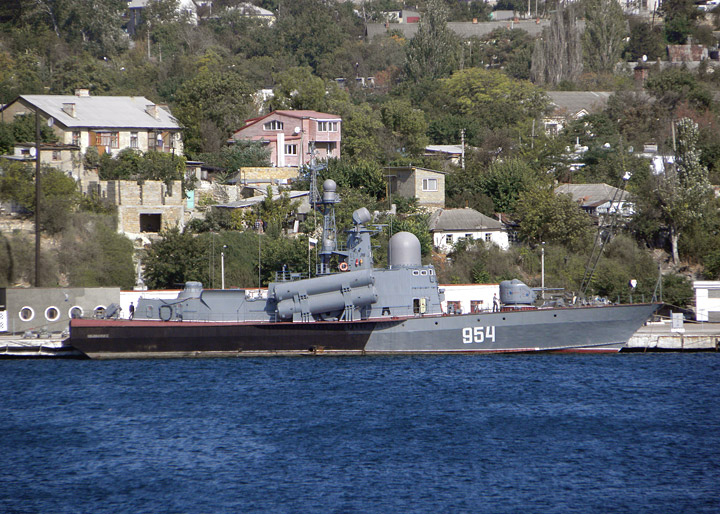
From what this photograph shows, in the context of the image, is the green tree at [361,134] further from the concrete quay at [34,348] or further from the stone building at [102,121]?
the concrete quay at [34,348]

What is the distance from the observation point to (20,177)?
5672 cm

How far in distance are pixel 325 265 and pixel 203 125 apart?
3575 centimetres

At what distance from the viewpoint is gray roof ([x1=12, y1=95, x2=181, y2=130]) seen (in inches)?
2670

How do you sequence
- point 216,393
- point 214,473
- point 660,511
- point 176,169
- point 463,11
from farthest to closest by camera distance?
point 463,11 < point 176,169 < point 216,393 < point 214,473 < point 660,511

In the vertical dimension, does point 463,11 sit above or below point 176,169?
above

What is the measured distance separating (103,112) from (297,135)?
14.0m

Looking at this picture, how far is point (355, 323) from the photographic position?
4228 cm

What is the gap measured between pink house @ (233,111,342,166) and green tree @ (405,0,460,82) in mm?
35112

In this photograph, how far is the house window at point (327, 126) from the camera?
73438 millimetres

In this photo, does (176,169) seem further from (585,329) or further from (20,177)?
(585,329)

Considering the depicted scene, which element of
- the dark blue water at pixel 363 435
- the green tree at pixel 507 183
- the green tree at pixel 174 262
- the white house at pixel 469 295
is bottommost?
the dark blue water at pixel 363 435

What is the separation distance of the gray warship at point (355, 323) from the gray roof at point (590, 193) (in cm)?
2138

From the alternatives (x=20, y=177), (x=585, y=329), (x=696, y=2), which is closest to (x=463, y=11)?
(x=696, y=2)

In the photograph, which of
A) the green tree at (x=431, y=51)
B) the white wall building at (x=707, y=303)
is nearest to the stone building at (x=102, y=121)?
the white wall building at (x=707, y=303)
